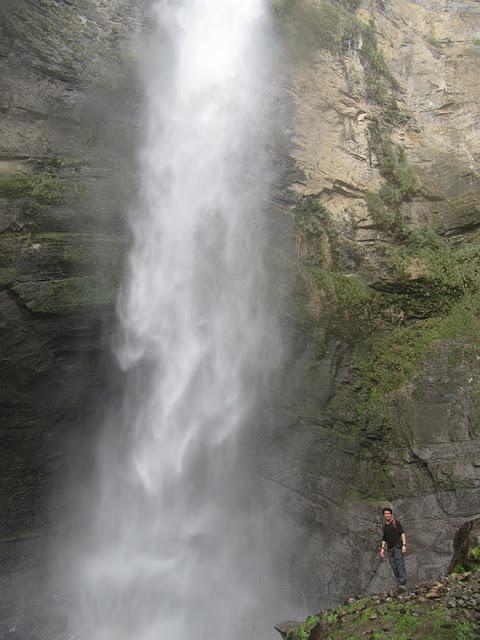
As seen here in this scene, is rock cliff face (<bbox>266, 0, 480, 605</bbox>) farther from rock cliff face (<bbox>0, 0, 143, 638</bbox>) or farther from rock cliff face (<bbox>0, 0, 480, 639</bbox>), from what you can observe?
rock cliff face (<bbox>0, 0, 143, 638</bbox>)

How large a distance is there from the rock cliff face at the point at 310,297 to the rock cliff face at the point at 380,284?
39 mm

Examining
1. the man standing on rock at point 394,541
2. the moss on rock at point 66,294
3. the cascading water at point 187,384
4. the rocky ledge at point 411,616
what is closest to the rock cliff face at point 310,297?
the moss on rock at point 66,294

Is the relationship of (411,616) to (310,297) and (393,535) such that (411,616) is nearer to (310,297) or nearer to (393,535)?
(393,535)

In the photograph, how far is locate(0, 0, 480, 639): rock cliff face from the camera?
969 centimetres

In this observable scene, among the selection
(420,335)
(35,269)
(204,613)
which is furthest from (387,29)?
(204,613)

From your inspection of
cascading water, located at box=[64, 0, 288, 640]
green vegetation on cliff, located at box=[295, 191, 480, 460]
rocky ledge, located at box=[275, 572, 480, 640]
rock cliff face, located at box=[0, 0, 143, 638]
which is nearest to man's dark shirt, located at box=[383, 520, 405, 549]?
rocky ledge, located at box=[275, 572, 480, 640]

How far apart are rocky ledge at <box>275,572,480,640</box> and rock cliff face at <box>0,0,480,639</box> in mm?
3168

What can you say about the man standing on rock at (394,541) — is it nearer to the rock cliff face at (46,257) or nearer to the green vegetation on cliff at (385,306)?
the green vegetation on cliff at (385,306)

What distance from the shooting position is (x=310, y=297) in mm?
11641

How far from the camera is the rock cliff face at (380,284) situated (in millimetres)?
9539

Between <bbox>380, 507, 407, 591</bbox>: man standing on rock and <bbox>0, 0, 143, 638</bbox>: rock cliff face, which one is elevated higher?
<bbox>0, 0, 143, 638</bbox>: rock cliff face

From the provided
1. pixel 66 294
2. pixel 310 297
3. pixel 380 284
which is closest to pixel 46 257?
pixel 66 294

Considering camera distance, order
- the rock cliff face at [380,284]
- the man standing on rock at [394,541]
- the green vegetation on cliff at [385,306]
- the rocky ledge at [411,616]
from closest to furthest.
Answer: the rocky ledge at [411,616] < the man standing on rock at [394,541] < the rock cliff face at [380,284] < the green vegetation on cliff at [385,306]

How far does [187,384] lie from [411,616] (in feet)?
23.3
